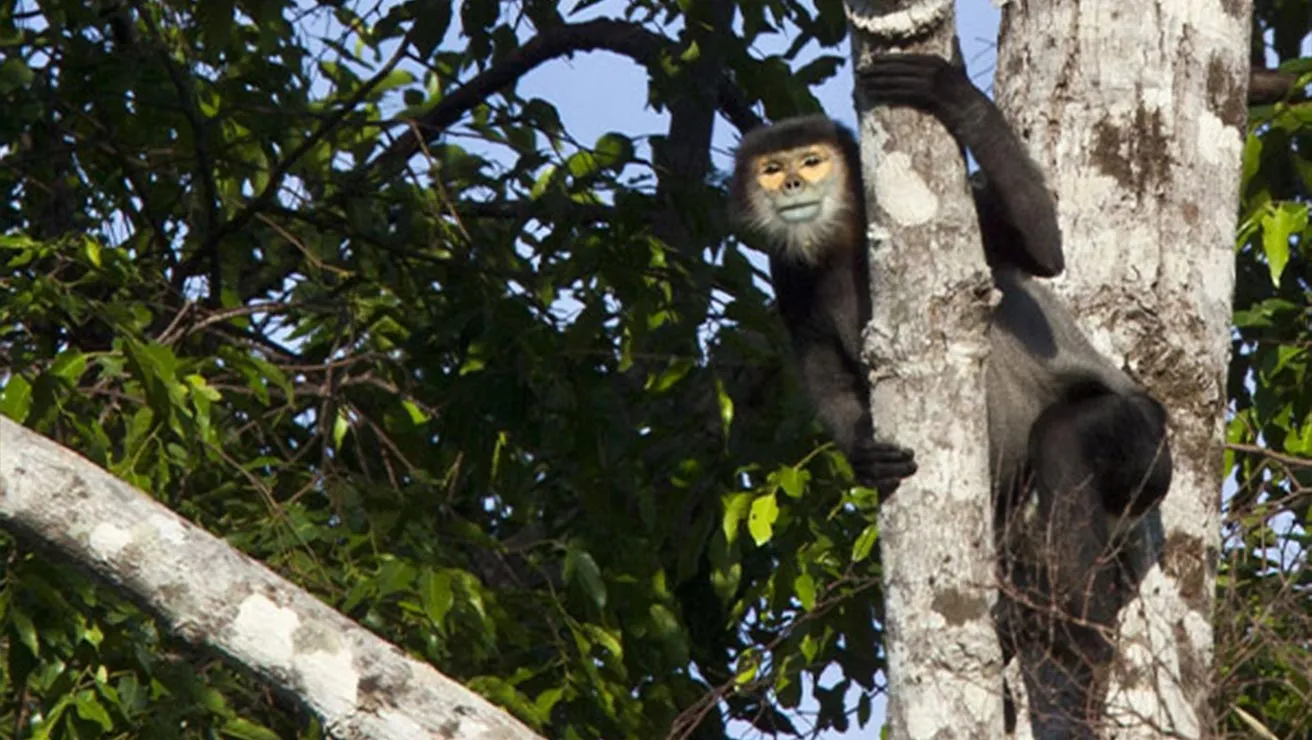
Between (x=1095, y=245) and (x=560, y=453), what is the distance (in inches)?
78.7

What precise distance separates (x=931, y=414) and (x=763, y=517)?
180cm

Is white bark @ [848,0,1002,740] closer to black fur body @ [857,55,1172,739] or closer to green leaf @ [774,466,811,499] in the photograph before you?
black fur body @ [857,55,1172,739]

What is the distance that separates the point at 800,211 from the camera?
16.8 ft

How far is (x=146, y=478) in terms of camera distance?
510 cm

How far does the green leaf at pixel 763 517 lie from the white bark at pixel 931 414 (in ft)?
5.49

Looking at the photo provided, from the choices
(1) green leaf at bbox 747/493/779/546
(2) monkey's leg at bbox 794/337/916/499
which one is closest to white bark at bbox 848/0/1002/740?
(2) monkey's leg at bbox 794/337/916/499

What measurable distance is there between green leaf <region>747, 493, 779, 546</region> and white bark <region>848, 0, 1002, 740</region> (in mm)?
1674

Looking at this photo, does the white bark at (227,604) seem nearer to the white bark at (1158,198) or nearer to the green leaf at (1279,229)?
the white bark at (1158,198)

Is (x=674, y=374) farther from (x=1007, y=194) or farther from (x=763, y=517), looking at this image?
(x=1007, y=194)

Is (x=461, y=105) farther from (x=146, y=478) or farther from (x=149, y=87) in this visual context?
(x=146, y=478)

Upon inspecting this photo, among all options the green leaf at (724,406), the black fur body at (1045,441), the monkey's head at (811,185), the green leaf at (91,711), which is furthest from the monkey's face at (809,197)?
the green leaf at (91,711)

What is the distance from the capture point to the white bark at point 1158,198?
163 inches

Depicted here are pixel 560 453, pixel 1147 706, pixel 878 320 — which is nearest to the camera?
pixel 878 320

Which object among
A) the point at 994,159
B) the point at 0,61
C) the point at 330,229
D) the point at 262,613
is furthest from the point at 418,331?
the point at 262,613
